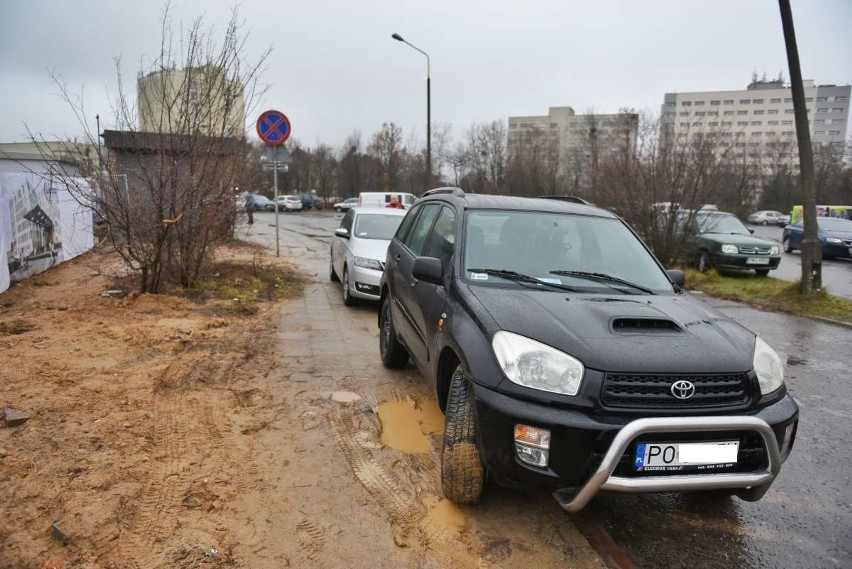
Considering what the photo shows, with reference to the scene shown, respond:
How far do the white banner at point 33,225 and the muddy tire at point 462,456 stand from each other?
6.64 metres

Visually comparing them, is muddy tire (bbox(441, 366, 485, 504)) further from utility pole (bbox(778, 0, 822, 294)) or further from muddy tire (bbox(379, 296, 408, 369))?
utility pole (bbox(778, 0, 822, 294))

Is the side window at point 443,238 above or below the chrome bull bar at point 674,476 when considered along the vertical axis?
above

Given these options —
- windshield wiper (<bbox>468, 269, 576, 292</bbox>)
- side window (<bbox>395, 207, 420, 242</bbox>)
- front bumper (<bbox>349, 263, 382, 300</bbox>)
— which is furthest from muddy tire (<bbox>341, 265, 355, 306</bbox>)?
windshield wiper (<bbox>468, 269, 576, 292</bbox>)

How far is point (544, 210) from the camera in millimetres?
4230

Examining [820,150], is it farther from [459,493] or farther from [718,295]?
[459,493]

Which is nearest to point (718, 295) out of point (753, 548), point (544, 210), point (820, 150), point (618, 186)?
point (618, 186)

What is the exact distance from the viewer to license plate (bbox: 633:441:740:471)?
2.54 metres

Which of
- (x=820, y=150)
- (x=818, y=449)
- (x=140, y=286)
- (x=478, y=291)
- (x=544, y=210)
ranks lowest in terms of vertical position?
(x=818, y=449)

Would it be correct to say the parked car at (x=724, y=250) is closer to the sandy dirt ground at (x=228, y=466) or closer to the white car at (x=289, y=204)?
the sandy dirt ground at (x=228, y=466)

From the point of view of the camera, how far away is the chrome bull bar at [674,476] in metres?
2.46

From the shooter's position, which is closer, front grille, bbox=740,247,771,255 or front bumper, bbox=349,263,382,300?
front bumper, bbox=349,263,382,300

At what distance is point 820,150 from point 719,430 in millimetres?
63609

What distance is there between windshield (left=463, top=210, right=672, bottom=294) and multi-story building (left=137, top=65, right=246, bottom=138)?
5.60m

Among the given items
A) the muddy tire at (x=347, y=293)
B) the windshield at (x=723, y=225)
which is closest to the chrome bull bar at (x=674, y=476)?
the muddy tire at (x=347, y=293)
